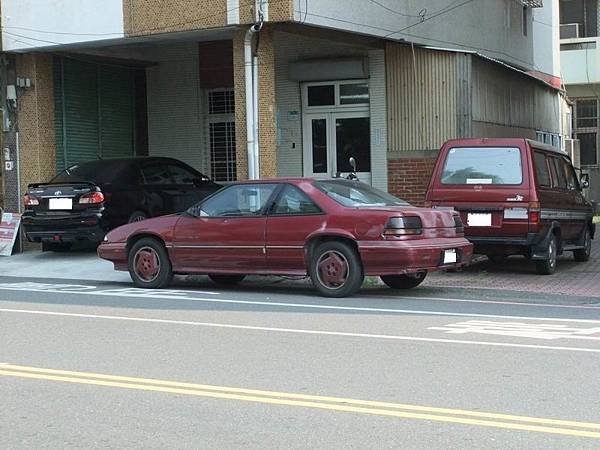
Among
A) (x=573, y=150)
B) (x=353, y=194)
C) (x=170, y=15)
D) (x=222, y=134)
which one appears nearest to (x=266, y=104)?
(x=170, y=15)

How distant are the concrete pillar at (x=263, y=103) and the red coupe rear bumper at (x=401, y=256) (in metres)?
4.84

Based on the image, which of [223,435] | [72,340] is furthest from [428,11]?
[223,435]

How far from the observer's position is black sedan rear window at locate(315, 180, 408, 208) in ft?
36.9

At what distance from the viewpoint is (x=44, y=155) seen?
1772 cm

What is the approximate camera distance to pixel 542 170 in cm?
1294

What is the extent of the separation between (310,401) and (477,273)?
8124 millimetres

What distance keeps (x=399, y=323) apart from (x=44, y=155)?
10854mm

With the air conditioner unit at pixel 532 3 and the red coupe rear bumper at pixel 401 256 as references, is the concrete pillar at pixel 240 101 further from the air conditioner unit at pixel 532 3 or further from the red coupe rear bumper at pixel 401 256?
the air conditioner unit at pixel 532 3

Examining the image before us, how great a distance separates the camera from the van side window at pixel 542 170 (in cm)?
1263

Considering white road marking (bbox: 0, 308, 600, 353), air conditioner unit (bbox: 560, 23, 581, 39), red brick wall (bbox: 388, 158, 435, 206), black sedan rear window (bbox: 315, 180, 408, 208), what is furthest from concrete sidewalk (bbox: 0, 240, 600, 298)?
air conditioner unit (bbox: 560, 23, 581, 39)

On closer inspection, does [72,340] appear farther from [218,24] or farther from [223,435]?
[218,24]

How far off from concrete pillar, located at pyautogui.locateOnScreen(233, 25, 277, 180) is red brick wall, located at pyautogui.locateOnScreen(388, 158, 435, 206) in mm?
3274

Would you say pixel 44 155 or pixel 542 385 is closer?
pixel 542 385

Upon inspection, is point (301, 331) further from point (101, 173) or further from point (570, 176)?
point (101, 173)
